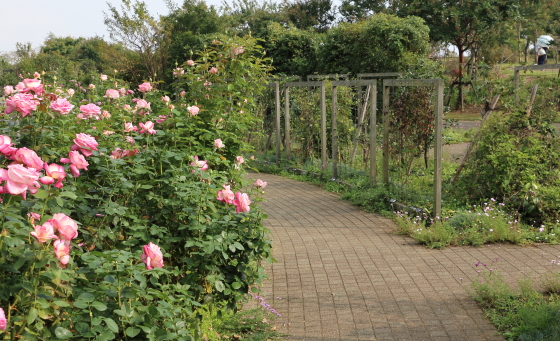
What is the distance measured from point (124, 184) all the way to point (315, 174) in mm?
8591

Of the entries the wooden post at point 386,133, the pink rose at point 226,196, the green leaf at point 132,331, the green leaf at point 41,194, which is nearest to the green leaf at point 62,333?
the green leaf at point 132,331

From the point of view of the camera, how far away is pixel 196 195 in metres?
3.80

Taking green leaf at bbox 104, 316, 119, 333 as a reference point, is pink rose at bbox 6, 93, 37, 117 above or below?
above

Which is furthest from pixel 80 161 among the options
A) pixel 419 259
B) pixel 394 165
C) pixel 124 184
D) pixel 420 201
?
pixel 394 165

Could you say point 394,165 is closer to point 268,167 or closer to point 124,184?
point 268,167

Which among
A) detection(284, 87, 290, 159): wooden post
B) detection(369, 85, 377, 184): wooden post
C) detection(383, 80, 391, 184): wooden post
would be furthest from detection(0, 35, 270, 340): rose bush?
detection(284, 87, 290, 159): wooden post

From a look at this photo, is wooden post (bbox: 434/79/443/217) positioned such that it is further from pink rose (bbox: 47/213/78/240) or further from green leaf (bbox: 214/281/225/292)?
pink rose (bbox: 47/213/78/240)

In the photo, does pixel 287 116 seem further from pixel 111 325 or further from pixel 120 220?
pixel 111 325

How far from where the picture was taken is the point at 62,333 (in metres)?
2.46

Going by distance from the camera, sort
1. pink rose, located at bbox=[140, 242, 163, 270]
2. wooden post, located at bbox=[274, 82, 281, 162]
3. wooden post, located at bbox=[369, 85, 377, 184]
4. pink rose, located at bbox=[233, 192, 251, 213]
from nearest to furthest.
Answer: pink rose, located at bbox=[140, 242, 163, 270]
pink rose, located at bbox=[233, 192, 251, 213]
wooden post, located at bbox=[369, 85, 377, 184]
wooden post, located at bbox=[274, 82, 281, 162]

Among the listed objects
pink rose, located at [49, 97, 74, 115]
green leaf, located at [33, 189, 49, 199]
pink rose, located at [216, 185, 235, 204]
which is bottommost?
pink rose, located at [216, 185, 235, 204]

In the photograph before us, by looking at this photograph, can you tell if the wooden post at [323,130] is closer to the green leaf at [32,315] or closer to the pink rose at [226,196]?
the pink rose at [226,196]

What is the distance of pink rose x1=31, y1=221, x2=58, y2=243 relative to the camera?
7.80ft

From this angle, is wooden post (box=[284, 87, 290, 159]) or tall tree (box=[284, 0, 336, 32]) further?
tall tree (box=[284, 0, 336, 32])
